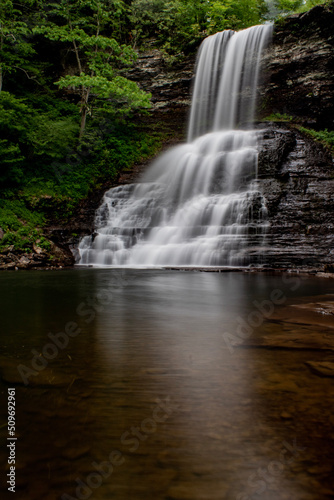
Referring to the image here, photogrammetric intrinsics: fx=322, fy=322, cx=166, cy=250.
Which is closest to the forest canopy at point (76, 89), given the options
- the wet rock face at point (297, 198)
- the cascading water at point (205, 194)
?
the cascading water at point (205, 194)

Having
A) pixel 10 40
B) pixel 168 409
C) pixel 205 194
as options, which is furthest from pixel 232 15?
pixel 168 409

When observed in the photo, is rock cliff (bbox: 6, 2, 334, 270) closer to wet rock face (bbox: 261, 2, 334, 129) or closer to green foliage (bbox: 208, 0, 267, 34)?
wet rock face (bbox: 261, 2, 334, 129)

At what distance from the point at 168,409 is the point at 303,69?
57.7 ft

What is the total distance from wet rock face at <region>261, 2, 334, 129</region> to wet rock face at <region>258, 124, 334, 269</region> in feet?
12.5

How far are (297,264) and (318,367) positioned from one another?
6.78 m

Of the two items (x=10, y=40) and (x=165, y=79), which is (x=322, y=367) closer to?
(x=10, y=40)

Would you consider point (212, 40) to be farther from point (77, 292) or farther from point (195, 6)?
point (77, 292)

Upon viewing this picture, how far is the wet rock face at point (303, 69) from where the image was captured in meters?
14.4

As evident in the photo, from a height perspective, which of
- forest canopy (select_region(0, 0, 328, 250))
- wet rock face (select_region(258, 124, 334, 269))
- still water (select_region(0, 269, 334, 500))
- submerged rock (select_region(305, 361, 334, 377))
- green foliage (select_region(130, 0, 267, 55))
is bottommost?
still water (select_region(0, 269, 334, 500))

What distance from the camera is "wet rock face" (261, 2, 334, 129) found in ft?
47.1

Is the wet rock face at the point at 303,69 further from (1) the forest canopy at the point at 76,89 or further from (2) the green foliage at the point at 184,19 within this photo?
(1) the forest canopy at the point at 76,89

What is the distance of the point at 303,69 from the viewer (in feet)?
49.3

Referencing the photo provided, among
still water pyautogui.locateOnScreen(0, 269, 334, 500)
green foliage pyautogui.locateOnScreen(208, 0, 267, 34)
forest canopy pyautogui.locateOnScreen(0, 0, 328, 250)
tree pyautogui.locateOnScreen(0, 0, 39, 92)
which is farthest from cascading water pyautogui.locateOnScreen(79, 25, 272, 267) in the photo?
tree pyautogui.locateOnScreen(0, 0, 39, 92)

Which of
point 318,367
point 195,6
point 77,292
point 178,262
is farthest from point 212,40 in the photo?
point 318,367
